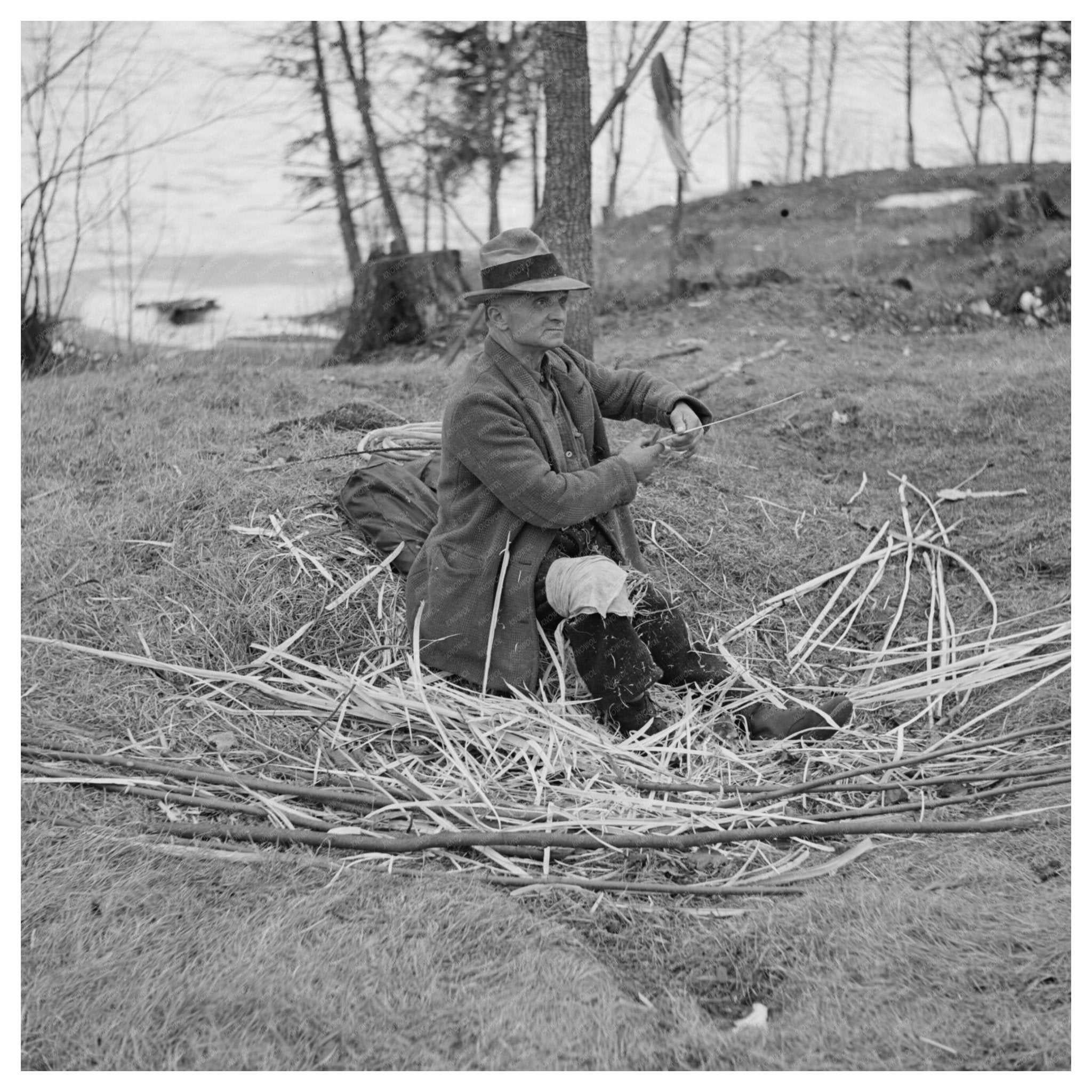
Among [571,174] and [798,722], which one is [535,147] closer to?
[571,174]

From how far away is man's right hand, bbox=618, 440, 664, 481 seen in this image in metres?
3.29

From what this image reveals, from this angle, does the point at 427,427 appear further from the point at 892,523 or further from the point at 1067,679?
the point at 1067,679

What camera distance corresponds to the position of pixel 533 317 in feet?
10.5

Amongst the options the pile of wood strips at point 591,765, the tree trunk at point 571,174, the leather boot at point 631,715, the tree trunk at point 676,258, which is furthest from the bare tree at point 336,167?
the leather boot at point 631,715

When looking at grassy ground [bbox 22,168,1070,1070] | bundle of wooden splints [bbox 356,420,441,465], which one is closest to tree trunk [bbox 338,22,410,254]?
bundle of wooden splints [bbox 356,420,441,465]

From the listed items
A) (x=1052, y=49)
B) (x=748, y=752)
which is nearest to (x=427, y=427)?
(x=748, y=752)

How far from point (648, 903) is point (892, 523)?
2759 mm

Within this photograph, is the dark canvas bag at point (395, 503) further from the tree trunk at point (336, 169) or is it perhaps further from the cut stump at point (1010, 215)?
the cut stump at point (1010, 215)

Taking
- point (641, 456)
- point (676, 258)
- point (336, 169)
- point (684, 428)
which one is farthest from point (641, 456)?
point (336, 169)

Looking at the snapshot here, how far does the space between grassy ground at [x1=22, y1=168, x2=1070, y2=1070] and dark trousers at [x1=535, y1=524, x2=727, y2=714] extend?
54cm

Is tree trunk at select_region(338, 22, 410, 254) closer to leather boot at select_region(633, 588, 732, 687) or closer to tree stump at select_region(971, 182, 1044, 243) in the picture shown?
tree stump at select_region(971, 182, 1044, 243)

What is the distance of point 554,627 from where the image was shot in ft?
11.4

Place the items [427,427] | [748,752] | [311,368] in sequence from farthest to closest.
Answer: [311,368]
[427,427]
[748,752]

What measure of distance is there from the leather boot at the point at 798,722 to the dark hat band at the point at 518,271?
4.73 ft
